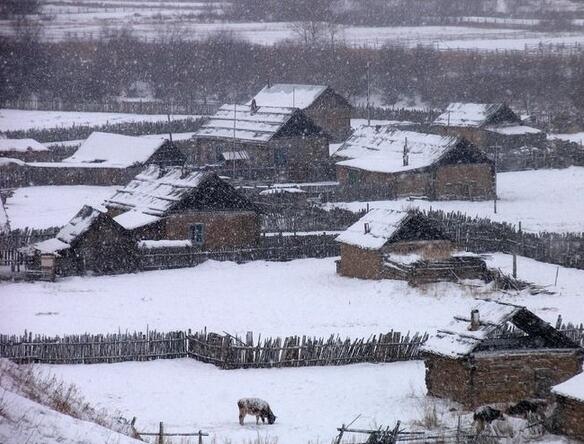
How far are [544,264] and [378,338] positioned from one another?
38.9 feet

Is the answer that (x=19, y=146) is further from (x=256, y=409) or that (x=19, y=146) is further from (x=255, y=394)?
(x=256, y=409)

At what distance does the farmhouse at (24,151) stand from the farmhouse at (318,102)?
1359 cm

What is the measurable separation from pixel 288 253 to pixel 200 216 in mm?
3396

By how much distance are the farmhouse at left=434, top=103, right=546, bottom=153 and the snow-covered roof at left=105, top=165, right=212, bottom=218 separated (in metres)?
23.9

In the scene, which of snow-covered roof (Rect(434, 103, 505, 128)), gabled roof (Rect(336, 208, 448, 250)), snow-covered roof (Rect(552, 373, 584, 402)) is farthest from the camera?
snow-covered roof (Rect(434, 103, 505, 128))

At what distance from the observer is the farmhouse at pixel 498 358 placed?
21.8 m

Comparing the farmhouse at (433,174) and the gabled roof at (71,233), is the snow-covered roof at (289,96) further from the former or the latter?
the gabled roof at (71,233)

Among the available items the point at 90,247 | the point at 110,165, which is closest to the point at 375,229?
the point at 90,247

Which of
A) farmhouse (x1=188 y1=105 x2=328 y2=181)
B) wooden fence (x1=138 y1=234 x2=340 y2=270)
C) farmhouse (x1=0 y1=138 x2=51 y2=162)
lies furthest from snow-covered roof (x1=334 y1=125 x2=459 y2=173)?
farmhouse (x1=0 y1=138 x2=51 y2=162)

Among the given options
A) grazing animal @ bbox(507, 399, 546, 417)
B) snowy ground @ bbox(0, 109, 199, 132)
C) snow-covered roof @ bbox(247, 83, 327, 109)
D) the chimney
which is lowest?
grazing animal @ bbox(507, 399, 546, 417)

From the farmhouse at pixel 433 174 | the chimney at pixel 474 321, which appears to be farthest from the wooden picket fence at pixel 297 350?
the farmhouse at pixel 433 174

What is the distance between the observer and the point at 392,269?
33.9 meters

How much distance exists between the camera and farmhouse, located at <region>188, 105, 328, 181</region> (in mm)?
55500

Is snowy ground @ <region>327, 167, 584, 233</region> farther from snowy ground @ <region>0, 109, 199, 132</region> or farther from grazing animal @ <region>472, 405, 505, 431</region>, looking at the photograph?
snowy ground @ <region>0, 109, 199, 132</region>
